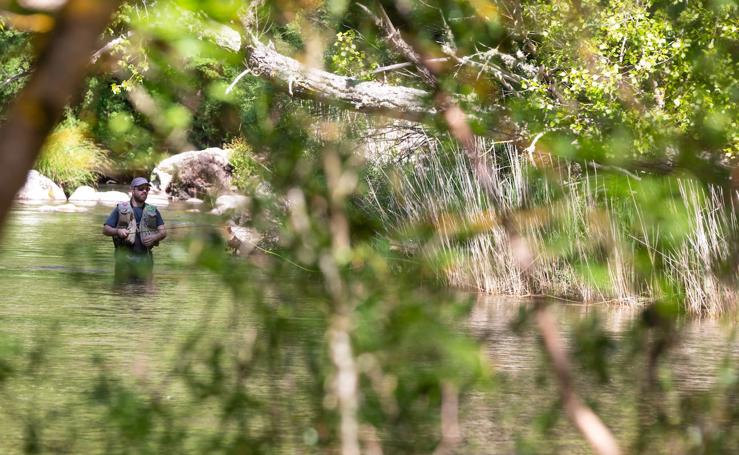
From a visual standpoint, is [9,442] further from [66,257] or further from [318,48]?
[318,48]

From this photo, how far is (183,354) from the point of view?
2.42 m

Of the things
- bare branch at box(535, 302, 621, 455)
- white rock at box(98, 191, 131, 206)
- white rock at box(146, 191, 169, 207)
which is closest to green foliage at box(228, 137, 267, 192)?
bare branch at box(535, 302, 621, 455)

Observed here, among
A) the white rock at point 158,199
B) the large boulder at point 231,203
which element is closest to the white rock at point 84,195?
the white rock at point 158,199

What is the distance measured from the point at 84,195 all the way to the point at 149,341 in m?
24.1

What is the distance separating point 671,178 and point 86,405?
117cm

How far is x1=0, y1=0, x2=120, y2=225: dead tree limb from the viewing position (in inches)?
38.9

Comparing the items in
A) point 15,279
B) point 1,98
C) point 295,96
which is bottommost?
point 1,98

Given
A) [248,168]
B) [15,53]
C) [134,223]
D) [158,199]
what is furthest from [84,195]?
[15,53]

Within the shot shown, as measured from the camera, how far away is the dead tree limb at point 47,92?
99 cm

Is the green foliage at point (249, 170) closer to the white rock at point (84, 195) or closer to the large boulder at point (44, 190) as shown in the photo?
the white rock at point (84, 195)

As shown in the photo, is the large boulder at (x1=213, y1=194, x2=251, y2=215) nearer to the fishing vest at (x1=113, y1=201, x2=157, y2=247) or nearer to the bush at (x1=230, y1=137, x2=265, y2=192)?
the bush at (x1=230, y1=137, x2=265, y2=192)

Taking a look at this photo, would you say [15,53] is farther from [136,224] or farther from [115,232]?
[136,224]

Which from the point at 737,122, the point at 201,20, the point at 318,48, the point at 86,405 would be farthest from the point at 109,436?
the point at 737,122

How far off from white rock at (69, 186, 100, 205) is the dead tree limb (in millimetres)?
32715
